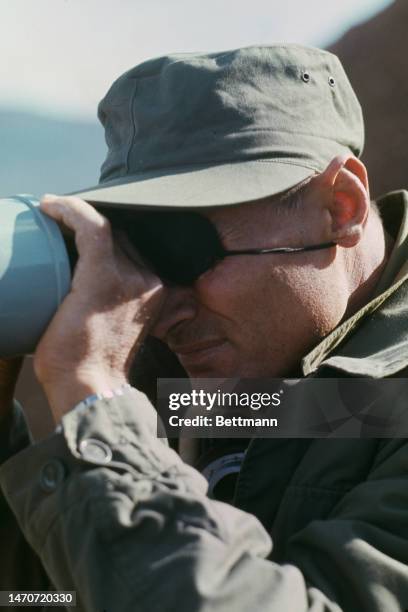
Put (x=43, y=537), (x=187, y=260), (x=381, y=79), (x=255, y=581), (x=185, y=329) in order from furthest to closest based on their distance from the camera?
(x=381, y=79), (x=185, y=329), (x=187, y=260), (x=43, y=537), (x=255, y=581)

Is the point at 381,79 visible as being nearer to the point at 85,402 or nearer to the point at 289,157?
the point at 289,157

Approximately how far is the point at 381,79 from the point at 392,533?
14.3 feet

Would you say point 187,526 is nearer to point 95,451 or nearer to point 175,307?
point 95,451

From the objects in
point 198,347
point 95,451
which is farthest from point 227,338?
point 95,451

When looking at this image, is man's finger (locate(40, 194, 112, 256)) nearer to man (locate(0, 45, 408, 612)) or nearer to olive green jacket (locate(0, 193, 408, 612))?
man (locate(0, 45, 408, 612))

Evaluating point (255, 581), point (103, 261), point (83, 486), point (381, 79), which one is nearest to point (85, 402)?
point (83, 486)

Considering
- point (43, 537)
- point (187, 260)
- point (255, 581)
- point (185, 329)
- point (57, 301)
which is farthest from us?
point (185, 329)

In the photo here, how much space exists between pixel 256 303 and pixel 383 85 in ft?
12.8

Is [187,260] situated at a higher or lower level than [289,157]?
lower

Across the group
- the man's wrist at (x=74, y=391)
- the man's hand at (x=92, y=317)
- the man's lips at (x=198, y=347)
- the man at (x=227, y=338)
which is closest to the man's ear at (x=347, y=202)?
the man at (x=227, y=338)

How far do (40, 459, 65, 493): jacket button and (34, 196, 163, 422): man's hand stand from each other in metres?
0.08

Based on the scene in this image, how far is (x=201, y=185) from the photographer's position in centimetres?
159

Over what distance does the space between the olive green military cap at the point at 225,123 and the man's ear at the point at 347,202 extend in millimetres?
41

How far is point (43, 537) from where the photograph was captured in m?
1.27
